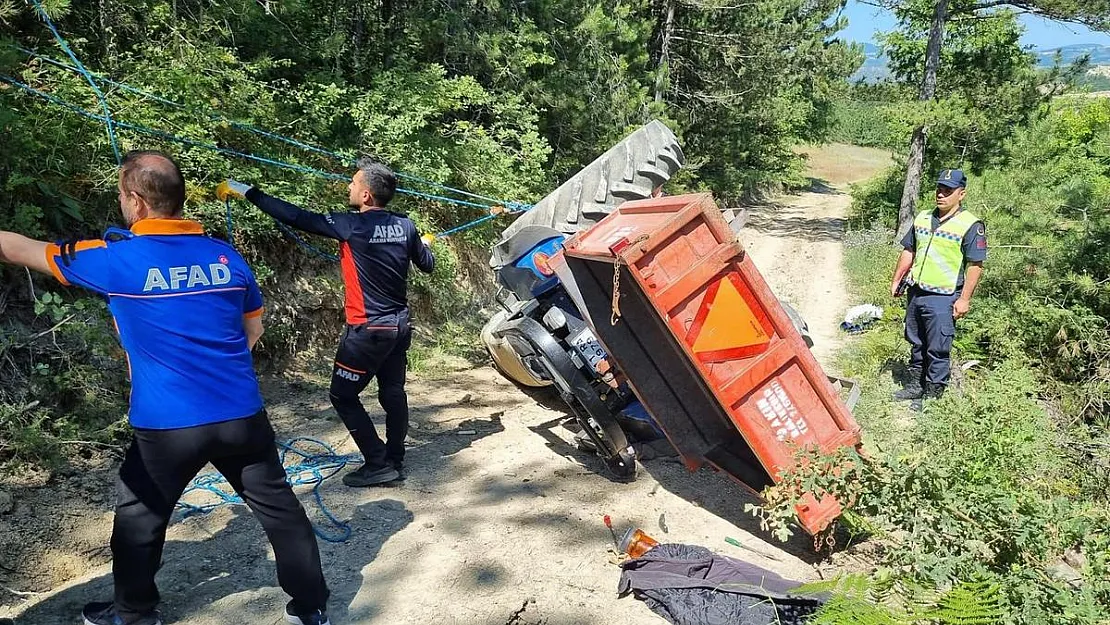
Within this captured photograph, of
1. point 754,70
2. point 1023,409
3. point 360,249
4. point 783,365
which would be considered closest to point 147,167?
point 360,249

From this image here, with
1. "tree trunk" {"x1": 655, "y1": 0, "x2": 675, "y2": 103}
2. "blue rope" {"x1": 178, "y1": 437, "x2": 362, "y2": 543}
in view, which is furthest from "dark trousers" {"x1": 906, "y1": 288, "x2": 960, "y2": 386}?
"tree trunk" {"x1": 655, "y1": 0, "x2": 675, "y2": 103}

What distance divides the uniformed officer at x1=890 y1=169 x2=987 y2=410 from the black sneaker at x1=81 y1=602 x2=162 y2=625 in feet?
16.3

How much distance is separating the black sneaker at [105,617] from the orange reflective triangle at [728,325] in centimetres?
273

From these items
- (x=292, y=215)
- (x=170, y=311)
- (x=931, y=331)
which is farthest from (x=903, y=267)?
(x=170, y=311)

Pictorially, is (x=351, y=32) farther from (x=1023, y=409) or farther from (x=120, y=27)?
(x=1023, y=409)

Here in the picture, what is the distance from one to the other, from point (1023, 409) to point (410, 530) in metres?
3.53

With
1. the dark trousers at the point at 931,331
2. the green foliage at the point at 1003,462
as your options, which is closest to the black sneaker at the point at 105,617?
the green foliage at the point at 1003,462

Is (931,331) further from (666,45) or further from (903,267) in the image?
(666,45)

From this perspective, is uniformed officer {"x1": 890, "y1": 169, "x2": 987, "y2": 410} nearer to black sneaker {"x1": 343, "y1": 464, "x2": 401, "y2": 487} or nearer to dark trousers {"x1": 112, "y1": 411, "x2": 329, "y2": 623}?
black sneaker {"x1": 343, "y1": 464, "x2": 401, "y2": 487}

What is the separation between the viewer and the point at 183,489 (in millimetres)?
2822

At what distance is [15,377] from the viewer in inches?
163

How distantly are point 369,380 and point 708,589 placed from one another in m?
2.21

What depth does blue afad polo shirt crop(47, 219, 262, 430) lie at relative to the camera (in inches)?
102

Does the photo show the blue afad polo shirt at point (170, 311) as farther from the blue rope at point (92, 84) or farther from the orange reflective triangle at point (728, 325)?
the blue rope at point (92, 84)
